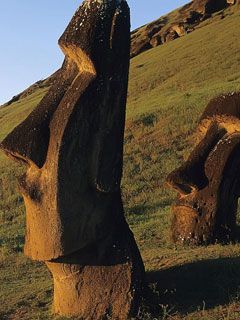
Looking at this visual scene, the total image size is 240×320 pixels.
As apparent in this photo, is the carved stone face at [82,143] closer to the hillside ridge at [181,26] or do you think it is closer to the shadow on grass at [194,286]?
the shadow on grass at [194,286]

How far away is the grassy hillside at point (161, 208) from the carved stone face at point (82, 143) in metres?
1.33

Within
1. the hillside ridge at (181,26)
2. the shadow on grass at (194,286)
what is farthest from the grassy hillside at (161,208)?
the hillside ridge at (181,26)

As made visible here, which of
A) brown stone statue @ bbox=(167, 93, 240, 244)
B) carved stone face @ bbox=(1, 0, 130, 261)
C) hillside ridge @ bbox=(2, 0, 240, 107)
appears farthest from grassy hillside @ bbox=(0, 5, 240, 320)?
hillside ridge @ bbox=(2, 0, 240, 107)

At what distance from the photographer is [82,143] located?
7785mm

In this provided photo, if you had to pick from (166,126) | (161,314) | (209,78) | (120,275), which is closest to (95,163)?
(120,275)

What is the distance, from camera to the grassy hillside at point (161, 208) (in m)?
8.37

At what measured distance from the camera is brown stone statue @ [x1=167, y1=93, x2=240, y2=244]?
11.5 meters

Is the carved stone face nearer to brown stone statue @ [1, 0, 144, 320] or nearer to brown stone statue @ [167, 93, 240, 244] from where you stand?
brown stone statue @ [1, 0, 144, 320]

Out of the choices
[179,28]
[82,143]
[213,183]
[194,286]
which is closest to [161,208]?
[213,183]

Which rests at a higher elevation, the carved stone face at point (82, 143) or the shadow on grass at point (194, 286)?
the carved stone face at point (82, 143)

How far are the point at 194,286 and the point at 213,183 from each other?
10.8ft

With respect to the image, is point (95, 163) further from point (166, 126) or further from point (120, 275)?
point (166, 126)

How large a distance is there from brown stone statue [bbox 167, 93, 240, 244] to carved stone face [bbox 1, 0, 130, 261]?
3764 mm

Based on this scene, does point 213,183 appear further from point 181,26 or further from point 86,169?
point 181,26
